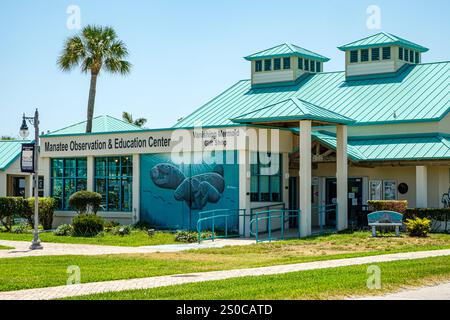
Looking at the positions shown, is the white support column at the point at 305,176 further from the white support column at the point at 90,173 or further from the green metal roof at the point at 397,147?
the white support column at the point at 90,173

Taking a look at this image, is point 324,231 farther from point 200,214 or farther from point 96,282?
point 96,282

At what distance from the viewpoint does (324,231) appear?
32312mm

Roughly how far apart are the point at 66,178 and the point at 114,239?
941 cm

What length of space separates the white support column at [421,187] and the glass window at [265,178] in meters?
5.63

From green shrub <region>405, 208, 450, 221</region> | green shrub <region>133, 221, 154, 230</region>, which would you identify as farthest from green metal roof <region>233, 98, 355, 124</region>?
green shrub <region>133, 221, 154, 230</region>

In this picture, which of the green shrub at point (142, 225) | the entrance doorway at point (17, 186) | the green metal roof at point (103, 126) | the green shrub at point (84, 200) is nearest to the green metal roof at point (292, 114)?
the green shrub at point (142, 225)

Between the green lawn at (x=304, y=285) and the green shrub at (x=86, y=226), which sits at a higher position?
the green shrub at (x=86, y=226)

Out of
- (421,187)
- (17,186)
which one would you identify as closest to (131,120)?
(17,186)

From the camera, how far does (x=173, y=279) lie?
1702 centimetres

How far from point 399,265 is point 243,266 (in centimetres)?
378

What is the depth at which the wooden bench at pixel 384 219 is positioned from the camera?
2914cm

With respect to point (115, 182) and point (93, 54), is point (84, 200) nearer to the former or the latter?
point (115, 182)

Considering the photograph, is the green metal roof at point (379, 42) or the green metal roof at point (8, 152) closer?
the green metal roof at point (379, 42)

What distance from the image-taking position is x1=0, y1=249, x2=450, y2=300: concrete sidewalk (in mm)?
14688
